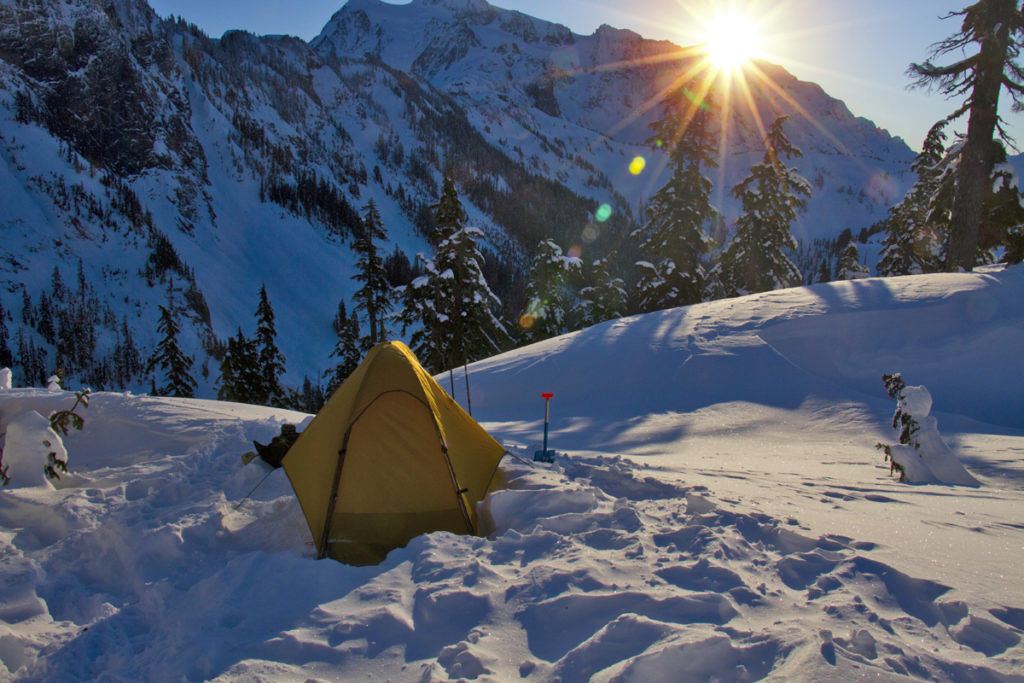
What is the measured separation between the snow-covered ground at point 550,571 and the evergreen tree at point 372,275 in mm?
18523

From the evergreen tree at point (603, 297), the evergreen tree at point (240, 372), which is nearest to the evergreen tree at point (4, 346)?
the evergreen tree at point (240, 372)

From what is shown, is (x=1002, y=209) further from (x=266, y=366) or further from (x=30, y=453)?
(x=266, y=366)

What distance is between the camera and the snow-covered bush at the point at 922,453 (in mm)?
6168

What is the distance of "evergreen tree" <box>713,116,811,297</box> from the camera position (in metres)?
24.3

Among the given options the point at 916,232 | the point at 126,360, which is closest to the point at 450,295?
the point at 916,232

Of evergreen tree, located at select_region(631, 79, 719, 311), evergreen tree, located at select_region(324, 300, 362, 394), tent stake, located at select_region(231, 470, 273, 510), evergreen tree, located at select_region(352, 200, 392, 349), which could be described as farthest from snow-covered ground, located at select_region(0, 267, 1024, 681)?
evergreen tree, located at select_region(324, 300, 362, 394)

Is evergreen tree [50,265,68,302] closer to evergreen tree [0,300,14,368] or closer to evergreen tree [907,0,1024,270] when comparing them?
evergreen tree [0,300,14,368]

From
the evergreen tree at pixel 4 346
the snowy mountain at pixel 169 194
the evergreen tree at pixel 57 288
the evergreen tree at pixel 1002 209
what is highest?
the snowy mountain at pixel 169 194

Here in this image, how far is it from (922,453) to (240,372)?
32.9m

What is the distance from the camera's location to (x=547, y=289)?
3016cm

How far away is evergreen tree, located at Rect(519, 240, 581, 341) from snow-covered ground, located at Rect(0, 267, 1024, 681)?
22.2 m

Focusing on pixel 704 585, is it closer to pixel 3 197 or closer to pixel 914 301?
pixel 914 301

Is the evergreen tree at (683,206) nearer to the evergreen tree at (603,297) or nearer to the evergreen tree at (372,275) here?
the evergreen tree at (603,297)

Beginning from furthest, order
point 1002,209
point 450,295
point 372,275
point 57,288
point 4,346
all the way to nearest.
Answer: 1. point 57,288
2. point 4,346
3. point 372,275
4. point 450,295
5. point 1002,209
